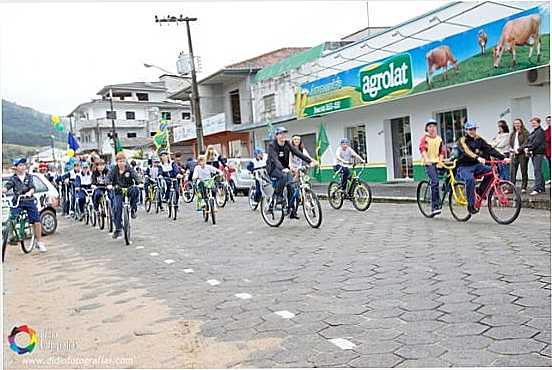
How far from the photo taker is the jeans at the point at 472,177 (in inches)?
388

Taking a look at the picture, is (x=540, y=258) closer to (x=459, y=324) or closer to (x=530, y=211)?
(x=459, y=324)

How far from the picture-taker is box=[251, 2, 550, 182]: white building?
584 inches

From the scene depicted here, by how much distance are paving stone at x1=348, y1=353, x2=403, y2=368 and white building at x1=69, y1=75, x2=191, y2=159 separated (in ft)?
187

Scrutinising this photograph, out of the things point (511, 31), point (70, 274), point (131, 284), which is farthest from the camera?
point (511, 31)

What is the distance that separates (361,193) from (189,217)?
13.5ft

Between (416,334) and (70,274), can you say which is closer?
(416,334)

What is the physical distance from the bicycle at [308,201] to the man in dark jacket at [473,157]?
2430mm

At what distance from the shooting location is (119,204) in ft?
36.2

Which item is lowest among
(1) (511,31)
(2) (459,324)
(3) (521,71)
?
(2) (459,324)

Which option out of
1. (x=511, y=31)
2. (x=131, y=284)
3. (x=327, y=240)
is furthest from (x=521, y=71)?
(x=131, y=284)

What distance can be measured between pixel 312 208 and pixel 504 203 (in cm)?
309

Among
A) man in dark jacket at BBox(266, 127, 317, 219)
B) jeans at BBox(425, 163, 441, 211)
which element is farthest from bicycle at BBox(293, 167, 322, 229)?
jeans at BBox(425, 163, 441, 211)

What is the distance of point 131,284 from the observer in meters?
7.20

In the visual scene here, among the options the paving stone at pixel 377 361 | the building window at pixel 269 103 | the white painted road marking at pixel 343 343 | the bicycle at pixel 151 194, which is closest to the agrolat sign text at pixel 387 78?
the bicycle at pixel 151 194
